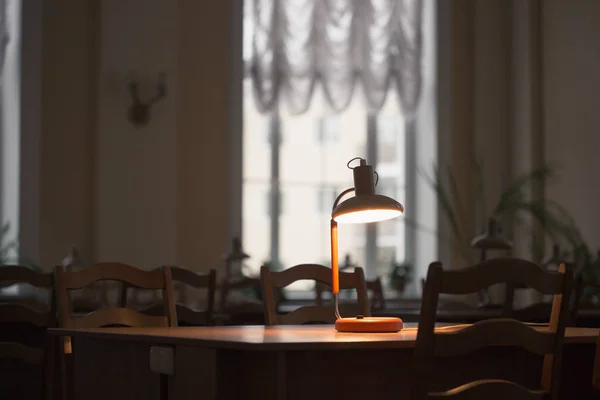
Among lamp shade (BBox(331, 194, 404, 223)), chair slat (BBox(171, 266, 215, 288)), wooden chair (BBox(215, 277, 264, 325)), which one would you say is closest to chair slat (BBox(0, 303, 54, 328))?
chair slat (BBox(171, 266, 215, 288))

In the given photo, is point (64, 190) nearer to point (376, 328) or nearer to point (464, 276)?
point (376, 328)

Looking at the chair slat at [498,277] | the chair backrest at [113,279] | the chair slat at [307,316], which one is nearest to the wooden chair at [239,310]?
the chair slat at [307,316]

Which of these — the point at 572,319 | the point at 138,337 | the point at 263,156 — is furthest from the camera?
the point at 263,156

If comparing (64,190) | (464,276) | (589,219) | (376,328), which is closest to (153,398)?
(376,328)

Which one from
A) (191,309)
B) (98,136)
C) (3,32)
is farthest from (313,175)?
(191,309)

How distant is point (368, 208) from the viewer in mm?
2779

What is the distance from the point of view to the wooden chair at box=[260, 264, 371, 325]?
373 centimetres

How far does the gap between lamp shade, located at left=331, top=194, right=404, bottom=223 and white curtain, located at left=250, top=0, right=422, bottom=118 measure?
5.36 metres

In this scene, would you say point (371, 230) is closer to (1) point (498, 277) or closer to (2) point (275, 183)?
(2) point (275, 183)

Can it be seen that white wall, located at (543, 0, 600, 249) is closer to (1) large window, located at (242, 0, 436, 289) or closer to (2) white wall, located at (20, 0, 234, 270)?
(1) large window, located at (242, 0, 436, 289)

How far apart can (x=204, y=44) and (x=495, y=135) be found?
2633 mm

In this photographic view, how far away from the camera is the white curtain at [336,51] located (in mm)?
8219

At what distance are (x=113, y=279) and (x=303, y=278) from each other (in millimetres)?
789

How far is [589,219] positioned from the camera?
759cm
